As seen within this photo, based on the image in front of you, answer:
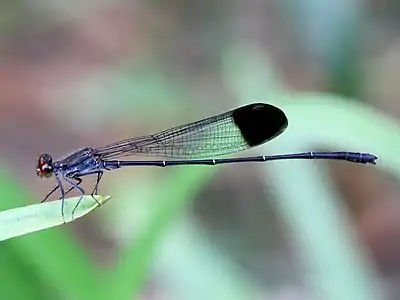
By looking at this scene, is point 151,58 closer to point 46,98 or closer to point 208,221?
point 46,98

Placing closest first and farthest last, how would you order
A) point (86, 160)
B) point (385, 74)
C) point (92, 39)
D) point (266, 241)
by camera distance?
point (86, 160) < point (266, 241) < point (385, 74) < point (92, 39)

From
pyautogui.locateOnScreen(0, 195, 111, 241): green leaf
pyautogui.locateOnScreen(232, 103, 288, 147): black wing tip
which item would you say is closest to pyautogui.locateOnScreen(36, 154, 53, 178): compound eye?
pyautogui.locateOnScreen(232, 103, 288, 147): black wing tip

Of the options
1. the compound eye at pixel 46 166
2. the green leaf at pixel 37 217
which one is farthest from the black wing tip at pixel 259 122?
the green leaf at pixel 37 217

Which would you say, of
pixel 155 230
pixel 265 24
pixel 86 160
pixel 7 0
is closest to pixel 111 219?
pixel 86 160

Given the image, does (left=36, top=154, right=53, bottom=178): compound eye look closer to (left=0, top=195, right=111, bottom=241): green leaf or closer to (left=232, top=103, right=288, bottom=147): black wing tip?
(left=232, top=103, right=288, bottom=147): black wing tip

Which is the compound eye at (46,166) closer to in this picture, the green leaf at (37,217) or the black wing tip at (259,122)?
the black wing tip at (259,122)
